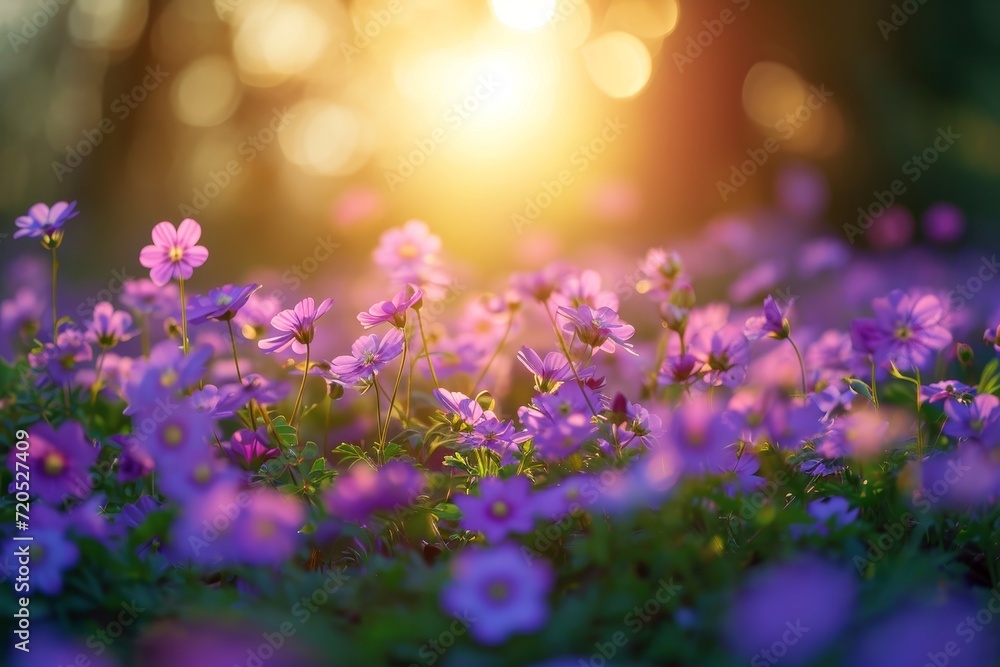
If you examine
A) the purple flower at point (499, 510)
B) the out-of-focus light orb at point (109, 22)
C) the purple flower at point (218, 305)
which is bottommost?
the purple flower at point (499, 510)

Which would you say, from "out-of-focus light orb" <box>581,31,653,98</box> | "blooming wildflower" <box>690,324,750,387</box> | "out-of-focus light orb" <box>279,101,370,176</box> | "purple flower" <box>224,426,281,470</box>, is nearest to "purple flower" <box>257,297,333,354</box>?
"purple flower" <box>224,426,281,470</box>

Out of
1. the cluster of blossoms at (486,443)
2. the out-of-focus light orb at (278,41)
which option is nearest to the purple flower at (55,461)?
the cluster of blossoms at (486,443)

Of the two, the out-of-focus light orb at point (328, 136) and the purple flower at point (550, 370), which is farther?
the out-of-focus light orb at point (328, 136)

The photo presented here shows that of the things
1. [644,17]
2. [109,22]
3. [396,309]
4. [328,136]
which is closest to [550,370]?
[396,309]

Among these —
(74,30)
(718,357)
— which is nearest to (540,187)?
(74,30)

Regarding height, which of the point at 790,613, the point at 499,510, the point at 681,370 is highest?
the point at 681,370

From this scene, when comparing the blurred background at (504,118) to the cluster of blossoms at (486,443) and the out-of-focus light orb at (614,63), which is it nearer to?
the out-of-focus light orb at (614,63)

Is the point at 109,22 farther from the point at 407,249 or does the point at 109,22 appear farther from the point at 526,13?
the point at 407,249

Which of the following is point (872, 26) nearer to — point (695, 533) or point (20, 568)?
point (695, 533)
